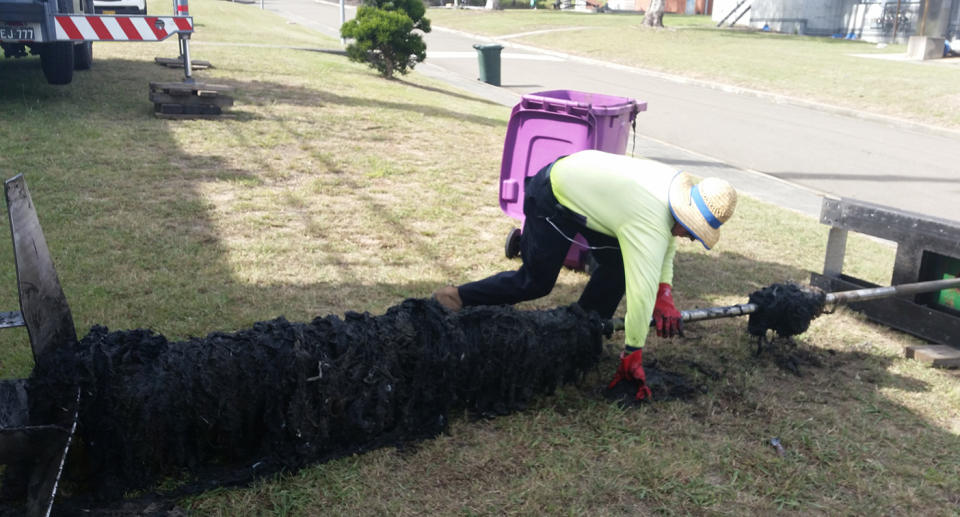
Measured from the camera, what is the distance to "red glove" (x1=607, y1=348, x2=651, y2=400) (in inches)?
146

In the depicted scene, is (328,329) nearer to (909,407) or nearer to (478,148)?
(909,407)

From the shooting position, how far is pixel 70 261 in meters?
5.06

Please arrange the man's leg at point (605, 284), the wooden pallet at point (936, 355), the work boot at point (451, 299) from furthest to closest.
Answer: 1. the wooden pallet at point (936, 355)
2. the work boot at point (451, 299)
3. the man's leg at point (605, 284)

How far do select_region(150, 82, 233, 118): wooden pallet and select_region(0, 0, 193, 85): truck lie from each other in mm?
632

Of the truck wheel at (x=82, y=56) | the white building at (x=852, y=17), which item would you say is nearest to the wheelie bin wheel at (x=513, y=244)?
the truck wheel at (x=82, y=56)

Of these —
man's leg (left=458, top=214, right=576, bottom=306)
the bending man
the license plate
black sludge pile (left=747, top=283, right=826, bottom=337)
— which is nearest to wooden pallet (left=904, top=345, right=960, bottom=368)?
black sludge pile (left=747, top=283, right=826, bottom=337)

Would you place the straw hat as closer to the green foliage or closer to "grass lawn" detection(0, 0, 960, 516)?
"grass lawn" detection(0, 0, 960, 516)

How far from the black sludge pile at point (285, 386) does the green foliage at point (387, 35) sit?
12339mm

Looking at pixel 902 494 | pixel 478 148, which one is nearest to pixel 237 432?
pixel 902 494

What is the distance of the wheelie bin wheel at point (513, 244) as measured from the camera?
581cm

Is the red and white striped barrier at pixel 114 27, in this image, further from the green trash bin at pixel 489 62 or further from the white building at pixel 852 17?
the white building at pixel 852 17

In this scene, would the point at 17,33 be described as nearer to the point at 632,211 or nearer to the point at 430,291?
the point at 430,291

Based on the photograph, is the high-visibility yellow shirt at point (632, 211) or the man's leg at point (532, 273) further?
the man's leg at point (532, 273)

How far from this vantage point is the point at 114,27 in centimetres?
914
